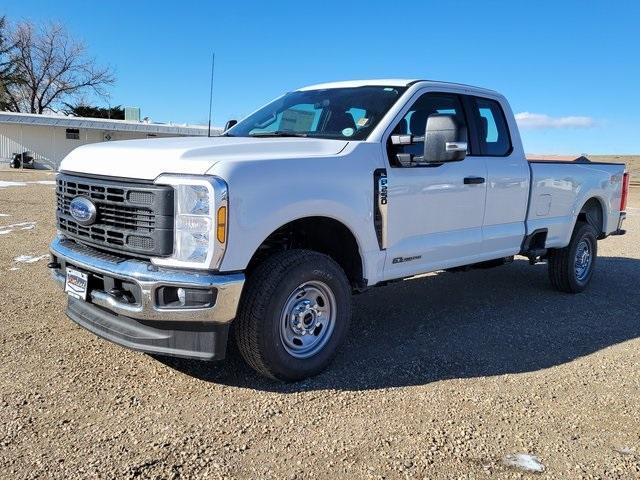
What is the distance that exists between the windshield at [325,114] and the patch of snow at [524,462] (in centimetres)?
238

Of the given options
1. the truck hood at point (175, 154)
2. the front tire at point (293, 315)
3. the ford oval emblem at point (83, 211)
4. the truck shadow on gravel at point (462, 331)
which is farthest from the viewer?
the truck shadow on gravel at point (462, 331)

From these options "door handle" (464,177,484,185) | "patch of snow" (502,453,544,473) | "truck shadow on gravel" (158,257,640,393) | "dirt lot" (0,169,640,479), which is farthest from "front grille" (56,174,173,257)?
"door handle" (464,177,484,185)

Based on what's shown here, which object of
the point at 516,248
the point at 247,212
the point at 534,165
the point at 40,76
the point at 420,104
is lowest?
the point at 516,248

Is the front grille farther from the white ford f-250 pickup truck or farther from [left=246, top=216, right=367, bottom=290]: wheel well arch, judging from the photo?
[left=246, top=216, right=367, bottom=290]: wheel well arch

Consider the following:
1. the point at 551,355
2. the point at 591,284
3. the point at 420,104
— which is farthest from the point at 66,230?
the point at 591,284

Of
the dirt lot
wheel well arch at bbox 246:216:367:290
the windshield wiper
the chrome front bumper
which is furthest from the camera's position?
the windshield wiper

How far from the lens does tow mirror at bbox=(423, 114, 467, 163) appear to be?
4156 millimetres

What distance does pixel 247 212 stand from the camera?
11.2 ft

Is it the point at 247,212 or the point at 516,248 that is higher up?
the point at 247,212

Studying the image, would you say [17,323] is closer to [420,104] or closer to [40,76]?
[420,104]

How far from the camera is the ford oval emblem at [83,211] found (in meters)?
3.73

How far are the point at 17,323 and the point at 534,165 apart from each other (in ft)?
16.4

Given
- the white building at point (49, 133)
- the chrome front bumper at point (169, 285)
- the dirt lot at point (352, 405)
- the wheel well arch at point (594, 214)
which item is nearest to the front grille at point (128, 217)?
the chrome front bumper at point (169, 285)

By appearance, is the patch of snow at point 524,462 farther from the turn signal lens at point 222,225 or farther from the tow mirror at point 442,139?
the tow mirror at point 442,139
